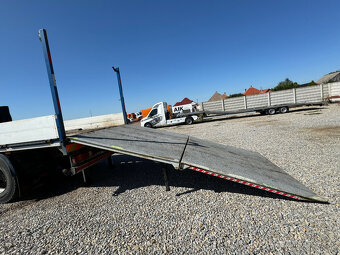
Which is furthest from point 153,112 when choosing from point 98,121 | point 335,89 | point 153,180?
point 335,89

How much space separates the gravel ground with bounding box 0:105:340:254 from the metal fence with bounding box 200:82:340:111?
64.4 feet

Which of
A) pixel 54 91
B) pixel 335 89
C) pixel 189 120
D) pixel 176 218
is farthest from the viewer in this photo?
pixel 335 89

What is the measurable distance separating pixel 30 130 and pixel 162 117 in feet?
46.5

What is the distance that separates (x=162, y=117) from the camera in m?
17.4

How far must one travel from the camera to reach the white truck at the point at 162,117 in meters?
16.8

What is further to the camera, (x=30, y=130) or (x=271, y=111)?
(x=271, y=111)

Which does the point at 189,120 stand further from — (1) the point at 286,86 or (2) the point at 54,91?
(1) the point at 286,86

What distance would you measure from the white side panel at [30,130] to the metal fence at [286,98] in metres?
22.0

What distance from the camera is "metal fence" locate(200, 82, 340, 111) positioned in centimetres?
2067

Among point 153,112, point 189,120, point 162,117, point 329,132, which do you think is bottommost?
point 329,132

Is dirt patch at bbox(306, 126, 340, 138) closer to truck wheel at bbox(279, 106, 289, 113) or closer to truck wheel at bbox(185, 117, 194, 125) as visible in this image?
truck wheel at bbox(279, 106, 289, 113)

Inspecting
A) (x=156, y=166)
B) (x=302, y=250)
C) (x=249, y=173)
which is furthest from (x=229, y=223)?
(x=156, y=166)

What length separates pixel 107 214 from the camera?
3074mm

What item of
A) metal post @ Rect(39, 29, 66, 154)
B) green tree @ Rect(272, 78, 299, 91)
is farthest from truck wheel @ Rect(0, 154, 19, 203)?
green tree @ Rect(272, 78, 299, 91)
